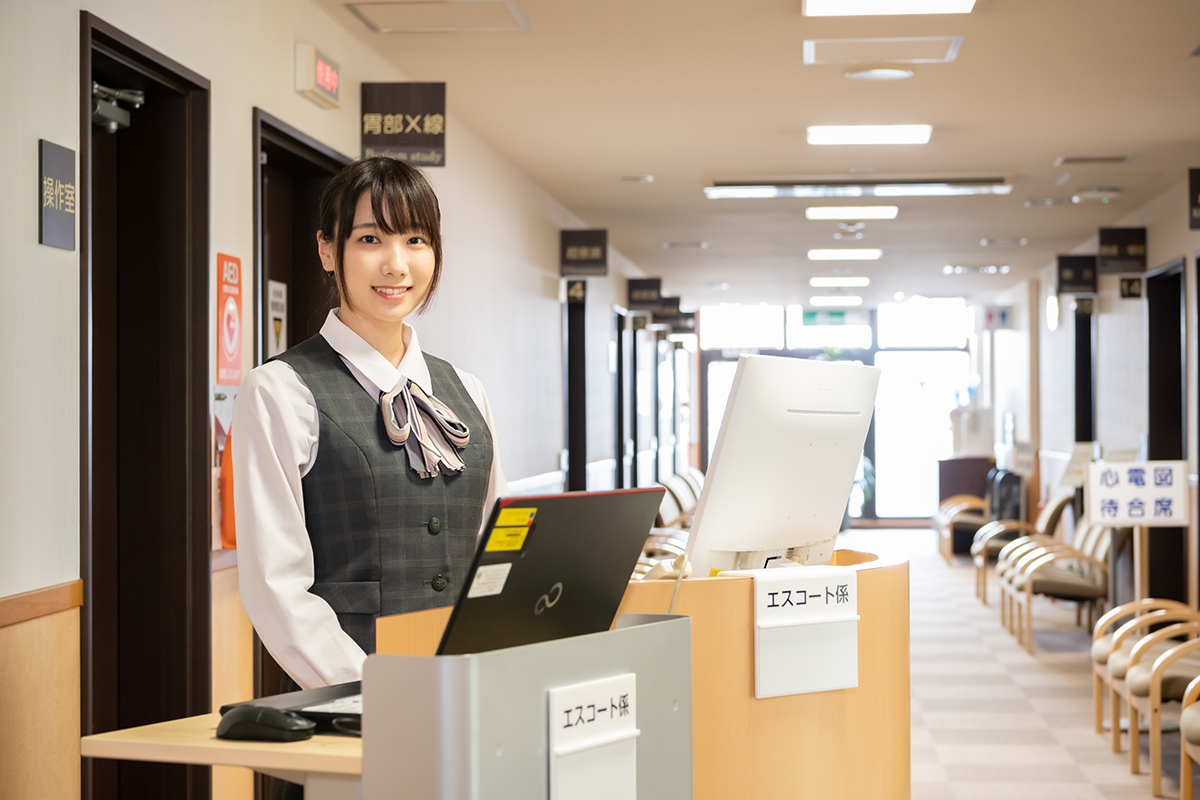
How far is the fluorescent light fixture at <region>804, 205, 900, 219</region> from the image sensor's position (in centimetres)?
811

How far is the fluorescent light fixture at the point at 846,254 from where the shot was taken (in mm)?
10656

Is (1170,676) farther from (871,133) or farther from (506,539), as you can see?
(506,539)

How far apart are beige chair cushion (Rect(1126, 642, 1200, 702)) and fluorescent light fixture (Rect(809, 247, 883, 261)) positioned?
6.69m

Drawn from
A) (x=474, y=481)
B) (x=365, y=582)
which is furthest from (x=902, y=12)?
(x=365, y=582)

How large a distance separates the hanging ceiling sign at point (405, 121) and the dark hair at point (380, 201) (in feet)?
8.60

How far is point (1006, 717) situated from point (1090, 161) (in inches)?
136

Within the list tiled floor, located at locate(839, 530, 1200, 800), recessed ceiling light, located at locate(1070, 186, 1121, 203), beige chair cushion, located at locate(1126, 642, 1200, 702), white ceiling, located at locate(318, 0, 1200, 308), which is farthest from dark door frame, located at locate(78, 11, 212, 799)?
recessed ceiling light, located at locate(1070, 186, 1121, 203)

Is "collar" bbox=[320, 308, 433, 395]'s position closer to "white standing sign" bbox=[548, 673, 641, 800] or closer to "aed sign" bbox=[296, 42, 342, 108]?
"white standing sign" bbox=[548, 673, 641, 800]

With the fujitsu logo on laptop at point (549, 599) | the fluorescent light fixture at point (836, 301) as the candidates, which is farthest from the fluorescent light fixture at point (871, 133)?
the fluorescent light fixture at point (836, 301)

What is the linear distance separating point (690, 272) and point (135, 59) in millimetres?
10062

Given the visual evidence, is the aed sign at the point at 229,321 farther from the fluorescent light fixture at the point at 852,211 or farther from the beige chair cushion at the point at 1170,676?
the fluorescent light fixture at the point at 852,211

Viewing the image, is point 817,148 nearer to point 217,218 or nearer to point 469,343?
point 469,343

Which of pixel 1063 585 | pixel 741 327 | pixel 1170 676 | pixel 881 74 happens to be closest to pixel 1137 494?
pixel 1170 676

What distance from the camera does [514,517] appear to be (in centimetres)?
107
